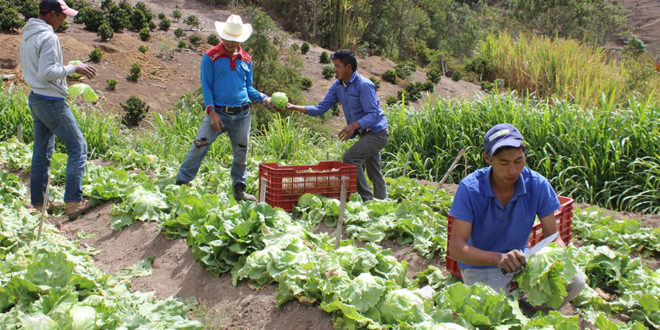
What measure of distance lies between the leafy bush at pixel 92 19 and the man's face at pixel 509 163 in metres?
14.5

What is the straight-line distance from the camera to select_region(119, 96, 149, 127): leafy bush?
10.8 meters

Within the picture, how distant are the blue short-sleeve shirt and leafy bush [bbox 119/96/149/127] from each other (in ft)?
29.0

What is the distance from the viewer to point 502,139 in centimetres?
300

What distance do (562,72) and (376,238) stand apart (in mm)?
7683

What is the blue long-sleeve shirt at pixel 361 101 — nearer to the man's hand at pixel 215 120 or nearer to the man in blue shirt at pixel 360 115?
the man in blue shirt at pixel 360 115

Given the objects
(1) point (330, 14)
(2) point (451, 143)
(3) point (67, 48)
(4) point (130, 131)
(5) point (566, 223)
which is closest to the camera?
(5) point (566, 223)

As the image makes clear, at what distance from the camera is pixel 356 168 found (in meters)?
5.36

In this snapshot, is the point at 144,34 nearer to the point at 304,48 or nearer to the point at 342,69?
the point at 304,48

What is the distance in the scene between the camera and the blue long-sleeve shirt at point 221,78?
211 inches

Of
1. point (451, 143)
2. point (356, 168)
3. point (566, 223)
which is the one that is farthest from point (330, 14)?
point (566, 223)

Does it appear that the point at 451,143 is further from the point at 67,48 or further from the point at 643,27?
the point at 643,27

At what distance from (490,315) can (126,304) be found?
2183 mm

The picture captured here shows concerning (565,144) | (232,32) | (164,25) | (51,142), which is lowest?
(164,25)

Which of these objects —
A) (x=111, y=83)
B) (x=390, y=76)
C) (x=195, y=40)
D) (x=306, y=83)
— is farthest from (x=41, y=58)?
(x=390, y=76)
